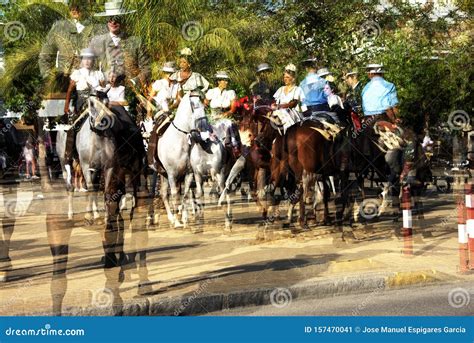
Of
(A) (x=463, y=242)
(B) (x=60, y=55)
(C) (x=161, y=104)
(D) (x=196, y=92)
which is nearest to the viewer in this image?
(A) (x=463, y=242)

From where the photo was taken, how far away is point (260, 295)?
Answer: 10922 millimetres

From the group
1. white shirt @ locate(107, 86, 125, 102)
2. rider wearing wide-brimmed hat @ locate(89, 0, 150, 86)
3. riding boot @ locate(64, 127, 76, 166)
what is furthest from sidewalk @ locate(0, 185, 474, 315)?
rider wearing wide-brimmed hat @ locate(89, 0, 150, 86)

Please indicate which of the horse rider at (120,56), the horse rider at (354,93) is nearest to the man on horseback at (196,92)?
the horse rider at (120,56)

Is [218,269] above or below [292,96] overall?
below

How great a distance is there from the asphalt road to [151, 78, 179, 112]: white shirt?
25.6 ft

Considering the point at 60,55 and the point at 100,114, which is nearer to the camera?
the point at 100,114

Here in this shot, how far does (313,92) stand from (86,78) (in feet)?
18.4

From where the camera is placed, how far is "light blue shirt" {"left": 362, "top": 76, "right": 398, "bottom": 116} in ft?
57.3

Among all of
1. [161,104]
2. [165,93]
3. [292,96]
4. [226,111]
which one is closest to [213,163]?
[161,104]

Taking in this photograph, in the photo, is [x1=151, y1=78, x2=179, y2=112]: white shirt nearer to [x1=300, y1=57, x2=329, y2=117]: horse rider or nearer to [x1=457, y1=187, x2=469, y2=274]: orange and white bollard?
[x1=300, y1=57, x2=329, y2=117]: horse rider

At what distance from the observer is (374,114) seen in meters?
17.6

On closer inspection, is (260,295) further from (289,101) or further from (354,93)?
(354,93)

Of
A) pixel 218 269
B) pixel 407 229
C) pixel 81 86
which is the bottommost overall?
pixel 218 269

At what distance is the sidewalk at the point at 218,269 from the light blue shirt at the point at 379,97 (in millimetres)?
2164
